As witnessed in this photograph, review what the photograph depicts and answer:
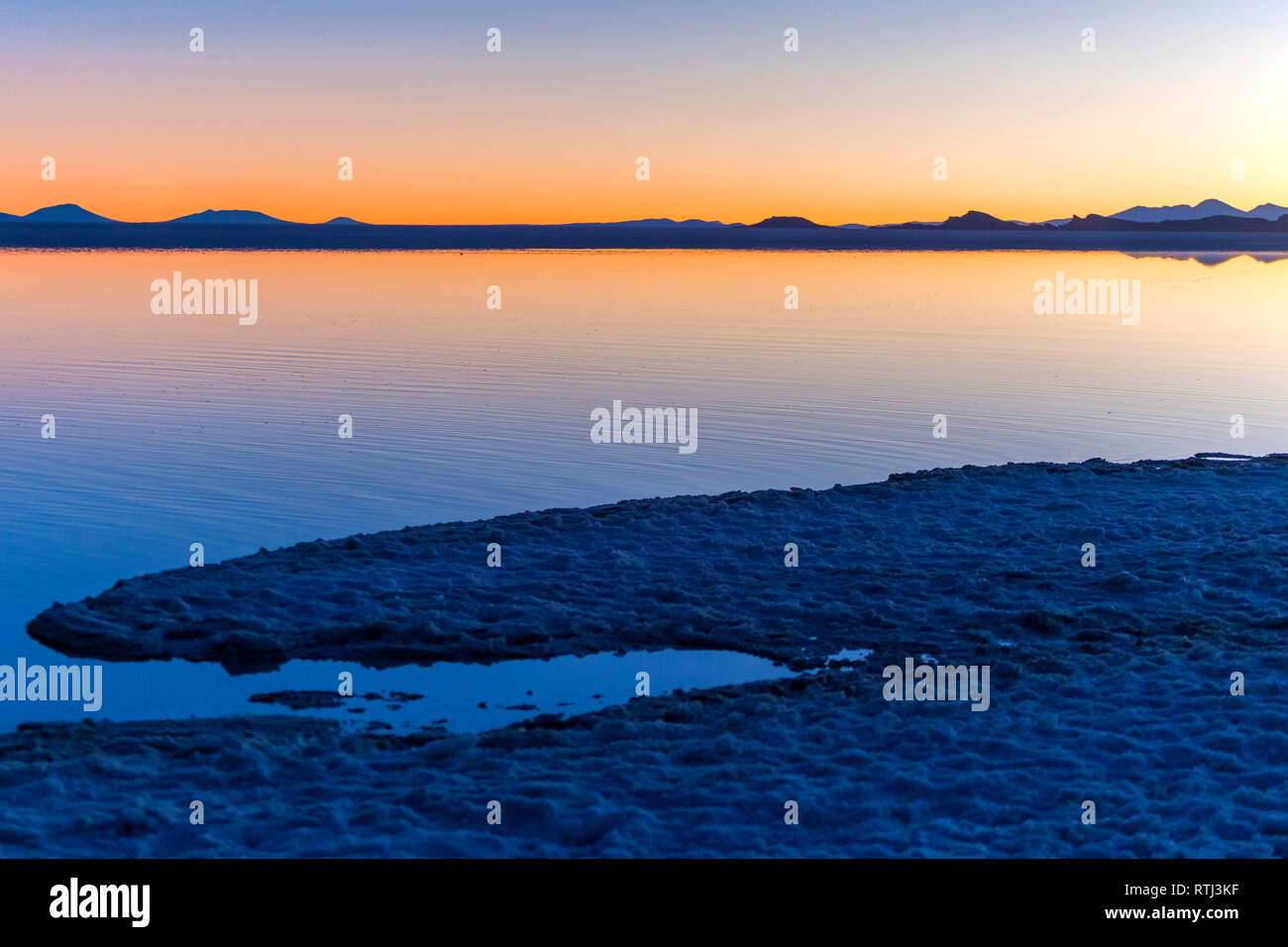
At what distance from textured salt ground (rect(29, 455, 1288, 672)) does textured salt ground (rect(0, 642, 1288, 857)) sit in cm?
145

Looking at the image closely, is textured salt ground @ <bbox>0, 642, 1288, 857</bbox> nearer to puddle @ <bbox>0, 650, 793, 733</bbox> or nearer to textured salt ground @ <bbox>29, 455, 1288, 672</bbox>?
puddle @ <bbox>0, 650, 793, 733</bbox>

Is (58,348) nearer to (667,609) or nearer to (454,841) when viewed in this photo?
(667,609)

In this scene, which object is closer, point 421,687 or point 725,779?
point 725,779

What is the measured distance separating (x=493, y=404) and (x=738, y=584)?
12.0 m

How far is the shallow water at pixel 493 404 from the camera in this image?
50.9 feet

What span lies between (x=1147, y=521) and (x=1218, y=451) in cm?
611

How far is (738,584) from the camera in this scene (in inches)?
490

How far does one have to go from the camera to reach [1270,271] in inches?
2918

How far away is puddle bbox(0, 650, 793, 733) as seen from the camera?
9469 mm

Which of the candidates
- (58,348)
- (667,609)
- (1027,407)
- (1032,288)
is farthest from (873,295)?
(667,609)
